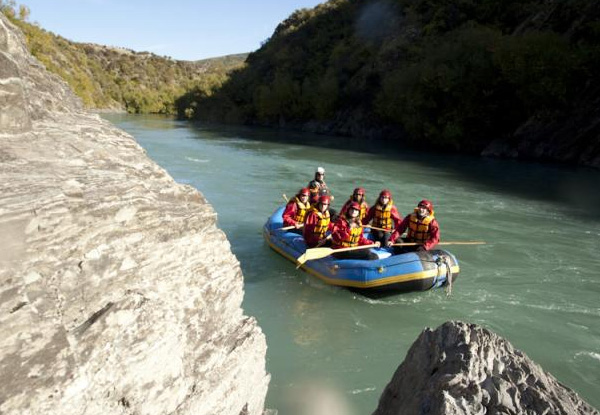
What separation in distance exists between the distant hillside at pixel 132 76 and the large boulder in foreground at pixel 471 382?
2427 inches

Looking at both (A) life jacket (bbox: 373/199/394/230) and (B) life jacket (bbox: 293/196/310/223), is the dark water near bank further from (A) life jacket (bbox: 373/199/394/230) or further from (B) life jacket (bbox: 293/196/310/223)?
(A) life jacket (bbox: 373/199/394/230)

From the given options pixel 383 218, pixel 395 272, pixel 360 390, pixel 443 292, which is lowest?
pixel 360 390

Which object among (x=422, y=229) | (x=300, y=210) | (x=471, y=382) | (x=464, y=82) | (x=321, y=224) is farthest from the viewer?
(x=464, y=82)

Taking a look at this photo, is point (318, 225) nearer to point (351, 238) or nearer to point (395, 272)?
point (351, 238)

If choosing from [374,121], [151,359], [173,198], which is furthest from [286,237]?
[374,121]

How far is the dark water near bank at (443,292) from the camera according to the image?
5.71 m

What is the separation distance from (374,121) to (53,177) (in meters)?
35.0

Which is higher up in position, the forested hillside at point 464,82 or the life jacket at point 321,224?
the forested hillside at point 464,82

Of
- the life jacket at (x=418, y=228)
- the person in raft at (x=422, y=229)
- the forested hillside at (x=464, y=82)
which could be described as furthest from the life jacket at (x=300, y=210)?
the forested hillside at (x=464, y=82)

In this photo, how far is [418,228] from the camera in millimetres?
8531

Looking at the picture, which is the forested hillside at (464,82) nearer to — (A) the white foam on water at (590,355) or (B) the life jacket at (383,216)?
(B) the life jacket at (383,216)

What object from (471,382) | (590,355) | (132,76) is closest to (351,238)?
(590,355)

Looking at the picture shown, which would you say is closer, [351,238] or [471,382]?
[471,382]

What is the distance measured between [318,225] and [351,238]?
2.51 ft
